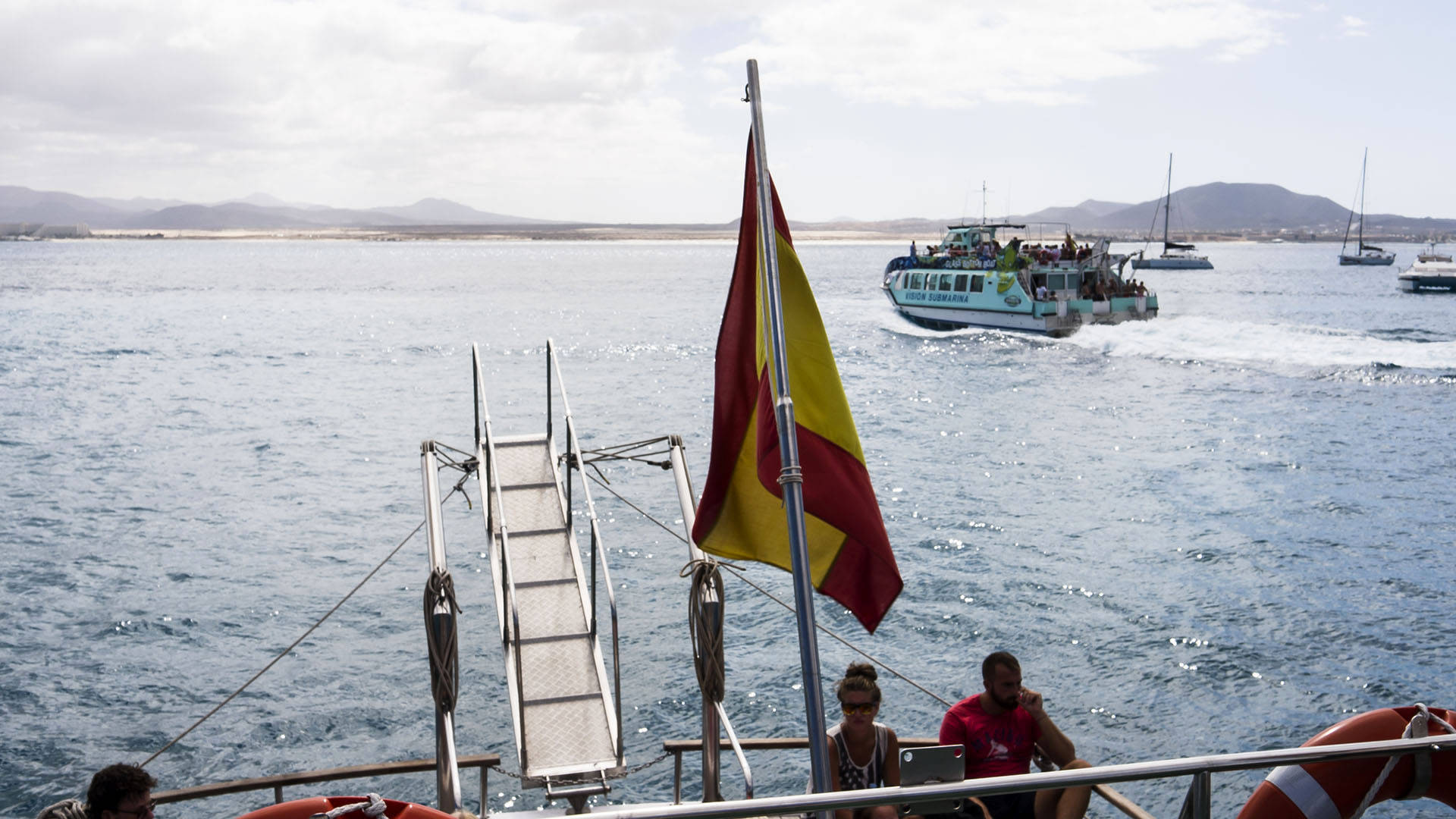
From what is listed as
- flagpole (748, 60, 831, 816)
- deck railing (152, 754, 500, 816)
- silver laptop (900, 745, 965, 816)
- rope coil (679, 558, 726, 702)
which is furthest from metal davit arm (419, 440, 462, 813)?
silver laptop (900, 745, 965, 816)

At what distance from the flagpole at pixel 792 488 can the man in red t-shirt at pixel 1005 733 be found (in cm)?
203

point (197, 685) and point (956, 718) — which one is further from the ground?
point (956, 718)

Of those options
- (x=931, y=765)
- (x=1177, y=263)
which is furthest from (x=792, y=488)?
(x=1177, y=263)

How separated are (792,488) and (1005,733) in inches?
113

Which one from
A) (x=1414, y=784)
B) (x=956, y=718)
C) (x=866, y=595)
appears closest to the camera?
(x=1414, y=784)

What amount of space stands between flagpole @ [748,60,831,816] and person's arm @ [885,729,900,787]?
1399mm

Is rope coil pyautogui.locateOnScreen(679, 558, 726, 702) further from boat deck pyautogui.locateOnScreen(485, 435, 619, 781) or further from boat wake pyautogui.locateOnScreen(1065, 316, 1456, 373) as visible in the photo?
boat wake pyautogui.locateOnScreen(1065, 316, 1456, 373)

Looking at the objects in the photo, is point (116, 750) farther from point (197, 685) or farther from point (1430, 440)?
point (1430, 440)

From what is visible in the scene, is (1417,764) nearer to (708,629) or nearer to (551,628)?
(708,629)

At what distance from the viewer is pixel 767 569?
2511cm

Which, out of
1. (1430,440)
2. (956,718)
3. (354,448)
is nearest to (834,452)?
(956,718)

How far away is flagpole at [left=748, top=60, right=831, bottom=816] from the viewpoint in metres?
5.25

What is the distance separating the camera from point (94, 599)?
22422 mm

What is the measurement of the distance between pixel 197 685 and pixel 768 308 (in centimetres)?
1597
